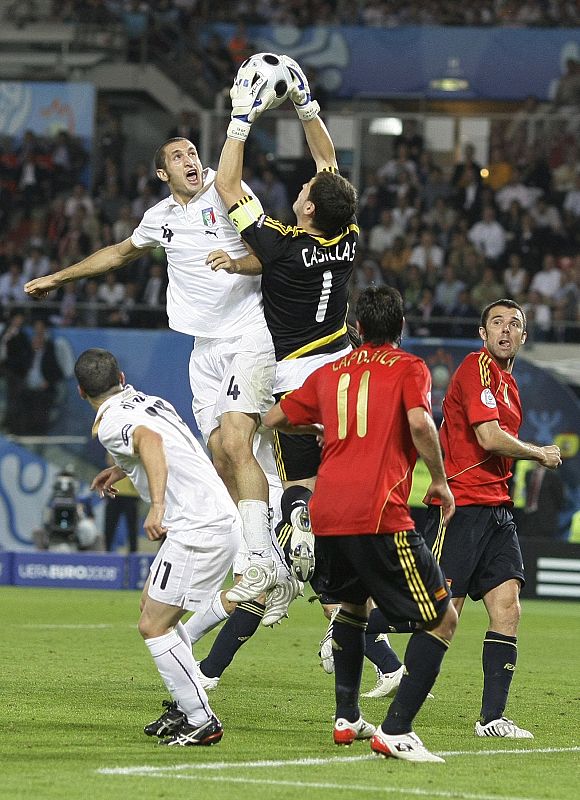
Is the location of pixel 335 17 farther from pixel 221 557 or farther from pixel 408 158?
pixel 221 557

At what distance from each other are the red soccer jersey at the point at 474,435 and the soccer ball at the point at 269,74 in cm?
201

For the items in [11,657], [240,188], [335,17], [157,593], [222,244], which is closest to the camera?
[157,593]

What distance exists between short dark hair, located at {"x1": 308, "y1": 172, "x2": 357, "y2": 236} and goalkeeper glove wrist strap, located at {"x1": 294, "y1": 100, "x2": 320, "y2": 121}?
81 cm

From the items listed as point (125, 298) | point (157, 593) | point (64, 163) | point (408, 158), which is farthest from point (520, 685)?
point (64, 163)

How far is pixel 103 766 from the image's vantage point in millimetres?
6703

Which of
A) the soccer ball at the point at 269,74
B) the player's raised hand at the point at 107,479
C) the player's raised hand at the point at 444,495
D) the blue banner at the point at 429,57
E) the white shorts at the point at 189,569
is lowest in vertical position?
the white shorts at the point at 189,569

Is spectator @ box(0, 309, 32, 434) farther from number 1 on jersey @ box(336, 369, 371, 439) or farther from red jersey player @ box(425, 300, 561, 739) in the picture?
number 1 on jersey @ box(336, 369, 371, 439)

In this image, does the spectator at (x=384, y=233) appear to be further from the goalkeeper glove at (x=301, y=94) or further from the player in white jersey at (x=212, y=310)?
the goalkeeper glove at (x=301, y=94)

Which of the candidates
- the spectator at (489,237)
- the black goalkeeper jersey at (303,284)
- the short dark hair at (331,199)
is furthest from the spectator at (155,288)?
the short dark hair at (331,199)

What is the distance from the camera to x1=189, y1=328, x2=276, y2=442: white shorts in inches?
352

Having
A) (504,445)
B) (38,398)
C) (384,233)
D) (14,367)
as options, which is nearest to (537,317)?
(384,233)

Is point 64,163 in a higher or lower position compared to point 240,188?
higher

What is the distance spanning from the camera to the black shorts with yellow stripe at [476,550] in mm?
8352

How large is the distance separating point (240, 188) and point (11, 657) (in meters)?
4.88
